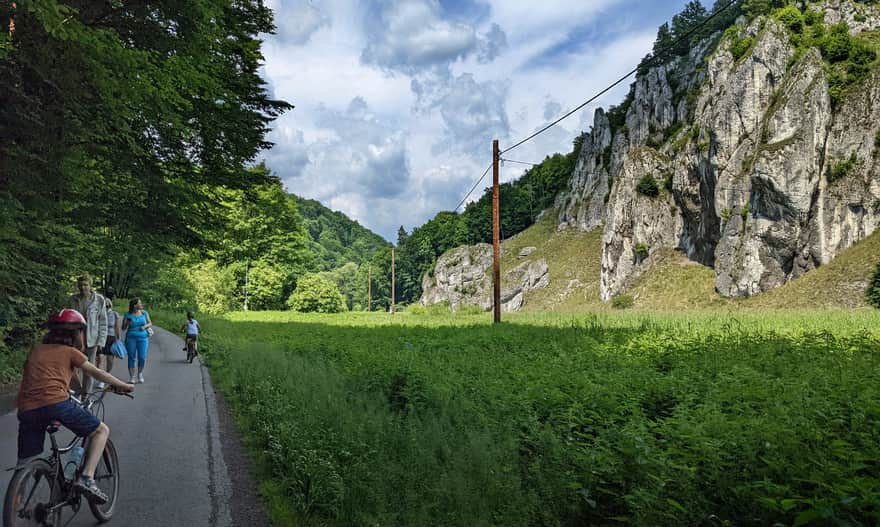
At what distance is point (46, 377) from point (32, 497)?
912 millimetres

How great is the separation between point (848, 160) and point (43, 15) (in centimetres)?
5269

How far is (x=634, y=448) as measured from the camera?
4.70 meters

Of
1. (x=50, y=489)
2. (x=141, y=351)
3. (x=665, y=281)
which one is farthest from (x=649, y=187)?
(x=50, y=489)

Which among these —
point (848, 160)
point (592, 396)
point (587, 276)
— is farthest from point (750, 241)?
point (592, 396)

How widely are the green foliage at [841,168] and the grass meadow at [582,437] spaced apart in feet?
128

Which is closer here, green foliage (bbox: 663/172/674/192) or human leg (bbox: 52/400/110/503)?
human leg (bbox: 52/400/110/503)

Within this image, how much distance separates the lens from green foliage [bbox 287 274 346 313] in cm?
6000

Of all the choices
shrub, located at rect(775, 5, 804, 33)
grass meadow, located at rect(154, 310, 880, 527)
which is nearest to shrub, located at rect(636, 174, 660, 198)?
shrub, located at rect(775, 5, 804, 33)

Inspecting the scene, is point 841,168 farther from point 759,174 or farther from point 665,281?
point 665,281

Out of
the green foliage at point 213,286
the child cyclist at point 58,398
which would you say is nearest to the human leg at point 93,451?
the child cyclist at point 58,398

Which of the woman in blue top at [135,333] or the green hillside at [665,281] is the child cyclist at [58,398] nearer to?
the woman in blue top at [135,333]

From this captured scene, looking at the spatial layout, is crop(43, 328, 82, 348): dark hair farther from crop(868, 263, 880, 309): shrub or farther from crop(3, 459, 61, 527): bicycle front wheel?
crop(868, 263, 880, 309): shrub

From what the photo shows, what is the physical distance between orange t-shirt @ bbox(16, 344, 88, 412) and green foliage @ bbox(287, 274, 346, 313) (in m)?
55.5

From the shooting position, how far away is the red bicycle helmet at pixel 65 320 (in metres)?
4.41
